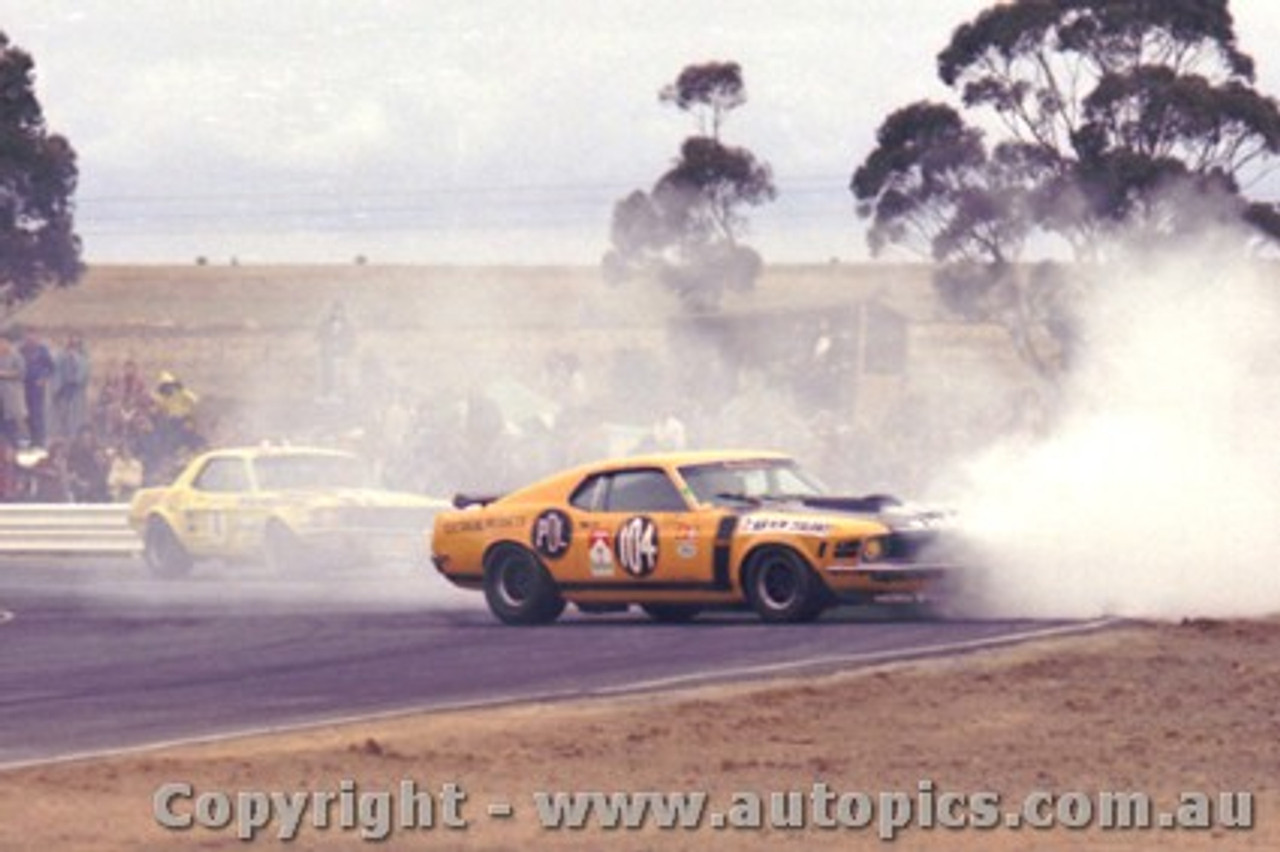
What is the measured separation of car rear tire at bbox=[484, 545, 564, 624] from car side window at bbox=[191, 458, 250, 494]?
7785 millimetres

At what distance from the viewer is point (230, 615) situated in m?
22.8

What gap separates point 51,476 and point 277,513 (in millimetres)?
7435

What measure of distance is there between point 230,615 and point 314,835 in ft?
39.0

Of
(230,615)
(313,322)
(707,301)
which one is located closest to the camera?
(230,615)

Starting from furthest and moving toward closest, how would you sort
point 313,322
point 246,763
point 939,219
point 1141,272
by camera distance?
1. point 313,322
2. point 939,219
3. point 1141,272
4. point 246,763

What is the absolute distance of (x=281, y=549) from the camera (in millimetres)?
27906

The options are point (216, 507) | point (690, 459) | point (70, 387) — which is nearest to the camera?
point (690, 459)

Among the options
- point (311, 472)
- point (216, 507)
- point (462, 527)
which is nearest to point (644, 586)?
point (462, 527)

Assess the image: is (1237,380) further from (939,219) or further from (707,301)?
(707,301)

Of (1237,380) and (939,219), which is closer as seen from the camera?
(1237,380)

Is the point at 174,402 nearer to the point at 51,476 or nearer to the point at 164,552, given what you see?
the point at 51,476

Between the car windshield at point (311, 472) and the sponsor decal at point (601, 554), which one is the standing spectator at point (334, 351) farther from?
the sponsor decal at point (601, 554)

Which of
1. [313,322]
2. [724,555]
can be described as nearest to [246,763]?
[724,555]

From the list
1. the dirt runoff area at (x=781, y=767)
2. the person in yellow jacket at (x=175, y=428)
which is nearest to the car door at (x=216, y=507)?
the person in yellow jacket at (x=175, y=428)
